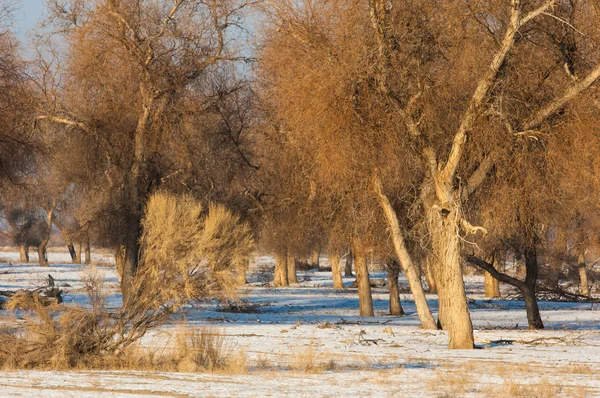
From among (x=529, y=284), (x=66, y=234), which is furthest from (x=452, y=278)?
(x=66, y=234)

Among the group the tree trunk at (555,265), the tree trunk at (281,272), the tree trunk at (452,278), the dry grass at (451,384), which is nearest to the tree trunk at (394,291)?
the tree trunk at (555,265)

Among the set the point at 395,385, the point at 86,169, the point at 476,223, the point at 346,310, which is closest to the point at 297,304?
the point at 346,310

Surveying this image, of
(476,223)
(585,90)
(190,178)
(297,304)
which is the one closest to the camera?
(585,90)

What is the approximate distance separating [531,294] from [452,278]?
10.6 m

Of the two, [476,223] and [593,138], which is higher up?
[593,138]

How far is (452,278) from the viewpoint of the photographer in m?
18.0

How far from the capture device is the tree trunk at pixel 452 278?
17672 mm

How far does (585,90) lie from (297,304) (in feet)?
79.3

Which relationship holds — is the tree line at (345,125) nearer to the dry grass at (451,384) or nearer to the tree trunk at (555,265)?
the tree trunk at (555,265)

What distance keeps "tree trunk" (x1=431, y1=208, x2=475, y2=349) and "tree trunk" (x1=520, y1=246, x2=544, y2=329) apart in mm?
9185

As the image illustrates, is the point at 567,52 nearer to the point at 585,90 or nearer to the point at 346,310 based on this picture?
the point at 585,90

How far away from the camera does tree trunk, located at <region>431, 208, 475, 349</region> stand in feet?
58.0

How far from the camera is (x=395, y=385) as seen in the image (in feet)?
37.3

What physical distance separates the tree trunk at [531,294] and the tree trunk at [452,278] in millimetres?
9185
